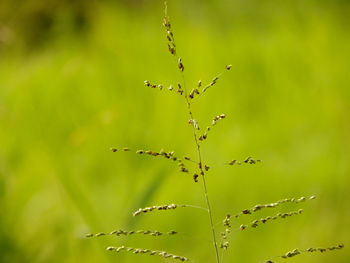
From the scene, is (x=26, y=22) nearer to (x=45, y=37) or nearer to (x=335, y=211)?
(x=45, y=37)

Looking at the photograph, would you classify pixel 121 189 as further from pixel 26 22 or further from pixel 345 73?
pixel 26 22

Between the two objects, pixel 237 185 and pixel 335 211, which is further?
pixel 237 185

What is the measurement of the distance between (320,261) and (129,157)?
1174 millimetres

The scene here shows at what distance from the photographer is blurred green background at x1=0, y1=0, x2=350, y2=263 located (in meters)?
2.23

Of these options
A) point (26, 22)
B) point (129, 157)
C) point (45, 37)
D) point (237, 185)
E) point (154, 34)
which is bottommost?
point (237, 185)

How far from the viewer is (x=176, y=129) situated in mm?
3264

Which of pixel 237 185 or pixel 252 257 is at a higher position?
pixel 237 185

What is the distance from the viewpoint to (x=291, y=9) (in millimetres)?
4332

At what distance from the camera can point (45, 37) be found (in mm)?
5594

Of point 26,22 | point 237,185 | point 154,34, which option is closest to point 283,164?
point 237,185

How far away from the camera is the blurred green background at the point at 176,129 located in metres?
2.23

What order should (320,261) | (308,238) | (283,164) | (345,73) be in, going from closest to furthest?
(320,261) → (308,238) → (283,164) → (345,73)

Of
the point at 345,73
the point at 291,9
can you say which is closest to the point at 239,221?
the point at 345,73

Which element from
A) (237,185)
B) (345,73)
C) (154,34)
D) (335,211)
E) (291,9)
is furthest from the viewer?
(154,34)
